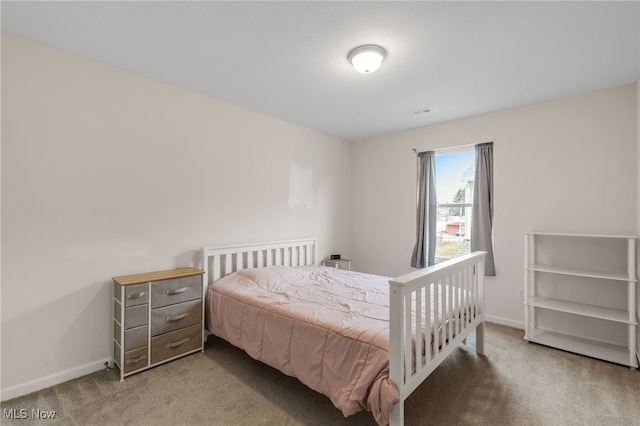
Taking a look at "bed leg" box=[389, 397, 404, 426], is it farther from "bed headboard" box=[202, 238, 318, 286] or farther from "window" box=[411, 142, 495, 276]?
"window" box=[411, 142, 495, 276]

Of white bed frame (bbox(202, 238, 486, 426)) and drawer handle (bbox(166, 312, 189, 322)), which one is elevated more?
white bed frame (bbox(202, 238, 486, 426))

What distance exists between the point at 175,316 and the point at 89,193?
46.8 inches

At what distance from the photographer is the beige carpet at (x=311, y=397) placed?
A: 1755 mm

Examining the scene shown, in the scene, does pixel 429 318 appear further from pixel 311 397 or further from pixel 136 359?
pixel 136 359

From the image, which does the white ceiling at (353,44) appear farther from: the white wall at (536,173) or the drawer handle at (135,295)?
the drawer handle at (135,295)

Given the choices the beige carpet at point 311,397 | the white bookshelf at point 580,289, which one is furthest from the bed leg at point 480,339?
the white bookshelf at point 580,289

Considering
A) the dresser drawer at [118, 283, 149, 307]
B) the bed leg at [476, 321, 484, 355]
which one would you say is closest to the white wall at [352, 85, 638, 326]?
the bed leg at [476, 321, 484, 355]

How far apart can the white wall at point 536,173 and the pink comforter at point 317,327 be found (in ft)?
5.05

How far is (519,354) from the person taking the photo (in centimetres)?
259

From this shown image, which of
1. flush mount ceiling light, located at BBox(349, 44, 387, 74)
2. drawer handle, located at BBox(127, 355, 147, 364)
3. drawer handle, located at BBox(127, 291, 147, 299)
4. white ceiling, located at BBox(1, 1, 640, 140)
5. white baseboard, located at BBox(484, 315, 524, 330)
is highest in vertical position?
white ceiling, located at BBox(1, 1, 640, 140)

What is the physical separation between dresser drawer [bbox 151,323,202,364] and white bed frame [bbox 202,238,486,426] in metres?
0.48

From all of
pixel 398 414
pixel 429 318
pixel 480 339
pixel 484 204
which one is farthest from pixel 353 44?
pixel 480 339

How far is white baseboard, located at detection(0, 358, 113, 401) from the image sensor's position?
6.28 ft

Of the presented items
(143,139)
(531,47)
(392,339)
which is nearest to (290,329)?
(392,339)
